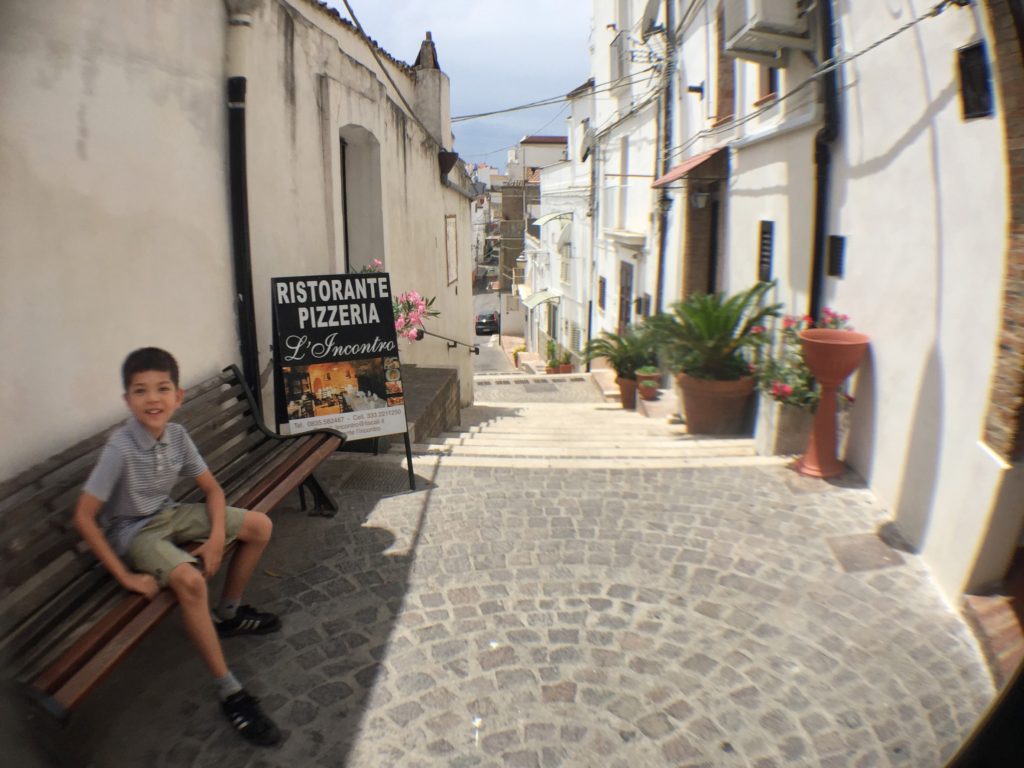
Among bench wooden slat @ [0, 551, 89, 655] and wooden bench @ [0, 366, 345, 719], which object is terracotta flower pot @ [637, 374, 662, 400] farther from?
bench wooden slat @ [0, 551, 89, 655]

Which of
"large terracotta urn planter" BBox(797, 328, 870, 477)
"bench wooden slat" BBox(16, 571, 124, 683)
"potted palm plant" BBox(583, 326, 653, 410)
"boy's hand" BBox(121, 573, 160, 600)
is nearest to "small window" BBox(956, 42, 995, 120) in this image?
"large terracotta urn planter" BBox(797, 328, 870, 477)

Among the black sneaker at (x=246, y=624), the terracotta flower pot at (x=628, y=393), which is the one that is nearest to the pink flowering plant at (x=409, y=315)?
the black sneaker at (x=246, y=624)

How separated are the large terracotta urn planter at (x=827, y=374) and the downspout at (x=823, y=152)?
94cm

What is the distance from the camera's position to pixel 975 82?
357 cm

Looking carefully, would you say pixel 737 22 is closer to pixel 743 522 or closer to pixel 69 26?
pixel 743 522

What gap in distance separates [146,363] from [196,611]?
98 centimetres

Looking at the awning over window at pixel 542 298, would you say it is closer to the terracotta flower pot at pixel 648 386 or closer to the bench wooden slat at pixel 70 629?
the terracotta flower pot at pixel 648 386

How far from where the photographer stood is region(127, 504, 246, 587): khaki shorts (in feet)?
8.86

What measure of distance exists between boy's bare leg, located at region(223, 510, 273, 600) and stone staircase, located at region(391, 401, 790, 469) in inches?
93.6

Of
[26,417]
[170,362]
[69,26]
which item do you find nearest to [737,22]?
[69,26]

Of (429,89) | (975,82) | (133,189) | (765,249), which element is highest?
(429,89)

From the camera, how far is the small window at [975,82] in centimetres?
348

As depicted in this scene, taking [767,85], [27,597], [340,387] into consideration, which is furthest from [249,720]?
[767,85]

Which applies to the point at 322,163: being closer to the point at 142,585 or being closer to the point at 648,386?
the point at 142,585
